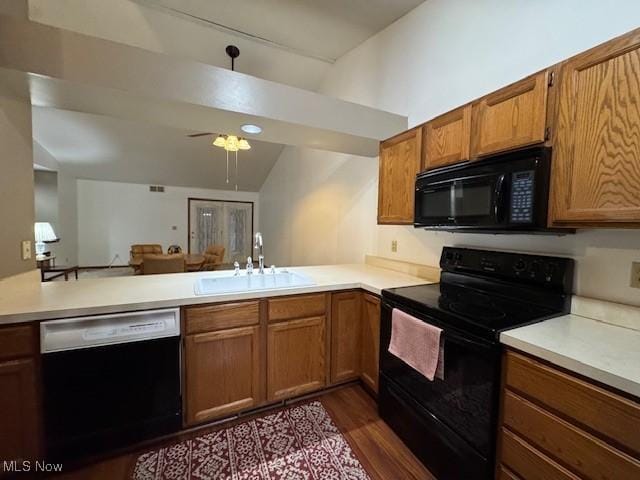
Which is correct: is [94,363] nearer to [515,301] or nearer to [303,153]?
[515,301]

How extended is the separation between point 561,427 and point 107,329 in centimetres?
191

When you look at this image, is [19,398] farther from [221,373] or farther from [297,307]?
[297,307]

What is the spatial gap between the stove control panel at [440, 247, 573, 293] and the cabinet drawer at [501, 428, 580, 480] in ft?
2.48

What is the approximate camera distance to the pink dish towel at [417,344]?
132 centimetres

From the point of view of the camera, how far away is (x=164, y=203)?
24.4 ft

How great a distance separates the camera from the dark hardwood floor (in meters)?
1.40

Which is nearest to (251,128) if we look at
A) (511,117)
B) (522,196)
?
(511,117)

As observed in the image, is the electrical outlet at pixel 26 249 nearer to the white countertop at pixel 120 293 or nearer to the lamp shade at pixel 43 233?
the white countertop at pixel 120 293

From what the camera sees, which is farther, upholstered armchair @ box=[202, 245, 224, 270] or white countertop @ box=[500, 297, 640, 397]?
upholstered armchair @ box=[202, 245, 224, 270]

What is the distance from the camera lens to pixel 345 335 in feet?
6.74

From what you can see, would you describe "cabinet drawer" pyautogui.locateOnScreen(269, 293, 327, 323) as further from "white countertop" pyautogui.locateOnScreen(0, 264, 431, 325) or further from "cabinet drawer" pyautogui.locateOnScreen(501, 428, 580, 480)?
"cabinet drawer" pyautogui.locateOnScreen(501, 428, 580, 480)

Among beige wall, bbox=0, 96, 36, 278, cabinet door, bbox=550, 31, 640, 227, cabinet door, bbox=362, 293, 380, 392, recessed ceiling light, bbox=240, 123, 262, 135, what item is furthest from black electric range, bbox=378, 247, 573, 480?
beige wall, bbox=0, 96, 36, 278

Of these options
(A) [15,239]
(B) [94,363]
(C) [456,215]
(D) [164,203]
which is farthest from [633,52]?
(D) [164,203]

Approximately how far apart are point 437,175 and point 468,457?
4.67ft
